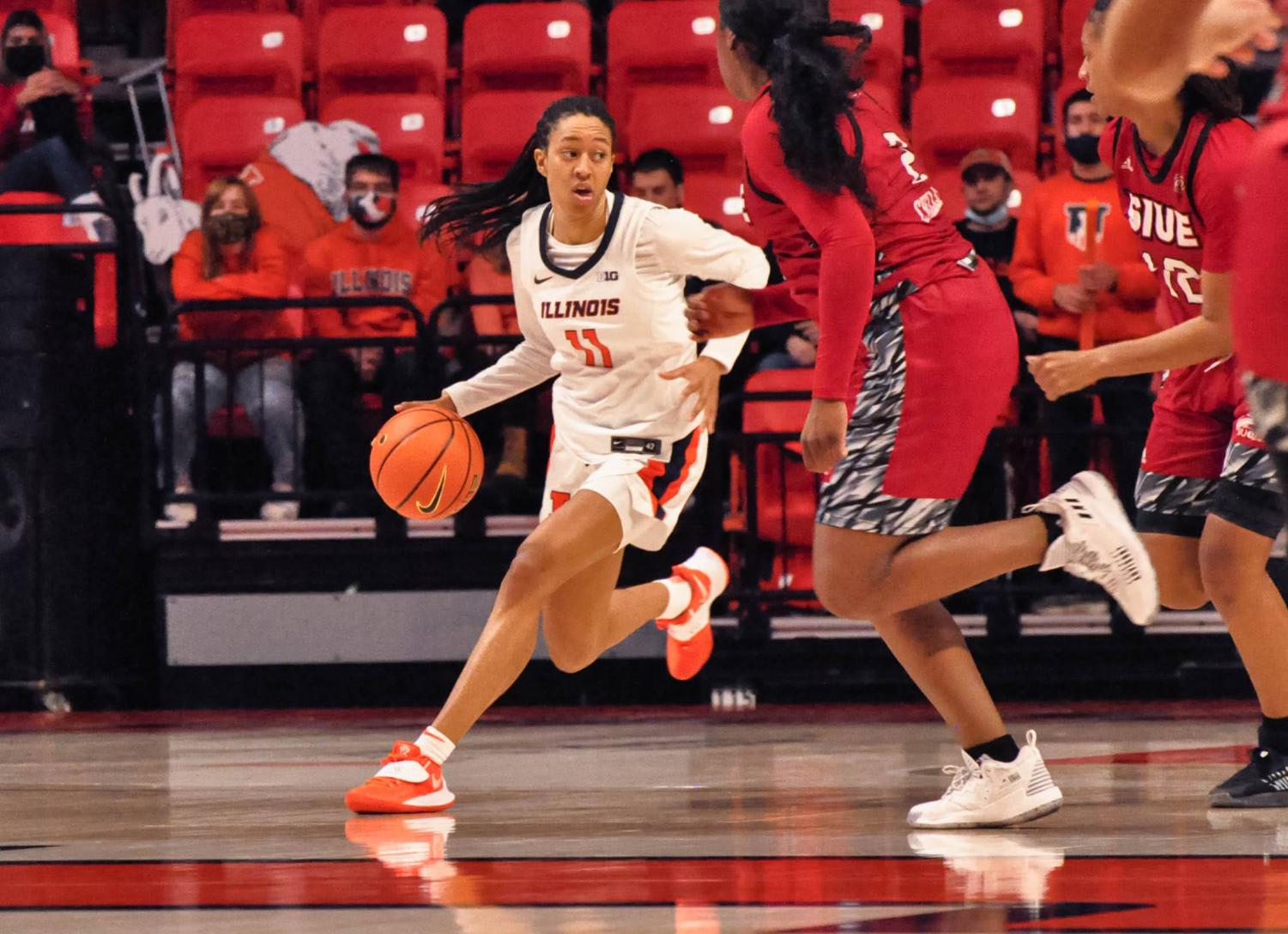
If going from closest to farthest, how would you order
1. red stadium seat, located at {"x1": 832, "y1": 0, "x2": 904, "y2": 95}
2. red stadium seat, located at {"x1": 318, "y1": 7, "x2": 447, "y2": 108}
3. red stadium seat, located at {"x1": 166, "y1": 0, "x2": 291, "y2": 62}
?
red stadium seat, located at {"x1": 832, "y1": 0, "x2": 904, "y2": 95} < red stadium seat, located at {"x1": 318, "y1": 7, "x2": 447, "y2": 108} < red stadium seat, located at {"x1": 166, "y1": 0, "x2": 291, "y2": 62}

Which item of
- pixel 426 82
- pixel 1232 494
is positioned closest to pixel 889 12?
pixel 426 82

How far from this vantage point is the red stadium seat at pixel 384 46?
11609mm

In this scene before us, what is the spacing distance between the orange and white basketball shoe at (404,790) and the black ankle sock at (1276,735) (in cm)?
190

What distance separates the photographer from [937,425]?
438cm

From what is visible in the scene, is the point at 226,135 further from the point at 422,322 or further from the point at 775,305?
the point at 775,305

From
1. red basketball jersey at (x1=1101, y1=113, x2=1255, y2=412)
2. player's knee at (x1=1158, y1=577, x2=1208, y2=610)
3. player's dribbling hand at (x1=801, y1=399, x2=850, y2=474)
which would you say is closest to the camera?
player's dribbling hand at (x1=801, y1=399, x2=850, y2=474)

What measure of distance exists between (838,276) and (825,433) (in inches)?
12.2

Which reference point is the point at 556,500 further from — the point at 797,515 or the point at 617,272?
the point at 797,515

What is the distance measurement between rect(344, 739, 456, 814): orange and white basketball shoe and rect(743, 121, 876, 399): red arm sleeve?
150 cm

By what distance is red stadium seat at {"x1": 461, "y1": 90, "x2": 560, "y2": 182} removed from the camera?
1098 centimetres

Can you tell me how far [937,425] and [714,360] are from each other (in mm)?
1170

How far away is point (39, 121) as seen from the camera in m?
10.3

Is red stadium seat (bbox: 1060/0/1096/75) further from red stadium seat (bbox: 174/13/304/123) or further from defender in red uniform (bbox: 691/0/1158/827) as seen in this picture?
defender in red uniform (bbox: 691/0/1158/827)

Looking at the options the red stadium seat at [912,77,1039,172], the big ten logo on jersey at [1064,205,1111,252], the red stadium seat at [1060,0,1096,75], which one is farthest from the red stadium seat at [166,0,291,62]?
the big ten logo on jersey at [1064,205,1111,252]
